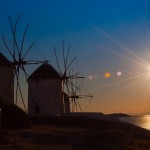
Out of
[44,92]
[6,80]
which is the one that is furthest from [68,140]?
[44,92]

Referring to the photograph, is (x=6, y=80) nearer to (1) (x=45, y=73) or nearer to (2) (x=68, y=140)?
(1) (x=45, y=73)

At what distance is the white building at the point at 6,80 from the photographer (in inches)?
1044

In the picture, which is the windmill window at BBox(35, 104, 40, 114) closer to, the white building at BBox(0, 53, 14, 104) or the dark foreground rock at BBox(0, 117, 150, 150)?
the white building at BBox(0, 53, 14, 104)

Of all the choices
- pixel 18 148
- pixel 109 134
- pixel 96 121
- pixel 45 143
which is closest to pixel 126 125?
pixel 96 121

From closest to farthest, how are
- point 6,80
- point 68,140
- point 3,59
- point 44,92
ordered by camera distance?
1. point 68,140
2. point 6,80
3. point 3,59
4. point 44,92

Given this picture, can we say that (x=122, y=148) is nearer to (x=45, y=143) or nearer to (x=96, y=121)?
(x=45, y=143)

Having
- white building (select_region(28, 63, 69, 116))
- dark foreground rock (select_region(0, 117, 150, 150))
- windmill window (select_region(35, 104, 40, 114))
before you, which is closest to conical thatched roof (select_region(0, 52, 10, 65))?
white building (select_region(28, 63, 69, 116))

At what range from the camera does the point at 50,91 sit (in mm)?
34125

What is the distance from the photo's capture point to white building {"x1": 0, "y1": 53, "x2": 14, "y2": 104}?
87.0 ft

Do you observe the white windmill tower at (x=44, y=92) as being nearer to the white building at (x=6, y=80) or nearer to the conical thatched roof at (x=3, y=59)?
the white building at (x=6, y=80)

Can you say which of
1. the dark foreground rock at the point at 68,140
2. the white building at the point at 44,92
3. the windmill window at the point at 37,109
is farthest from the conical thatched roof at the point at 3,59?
the dark foreground rock at the point at 68,140

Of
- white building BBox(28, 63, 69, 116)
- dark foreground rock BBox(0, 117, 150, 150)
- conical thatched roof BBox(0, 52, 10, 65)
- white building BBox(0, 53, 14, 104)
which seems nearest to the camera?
dark foreground rock BBox(0, 117, 150, 150)

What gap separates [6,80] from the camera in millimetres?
26984

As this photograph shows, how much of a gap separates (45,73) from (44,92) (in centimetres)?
193
